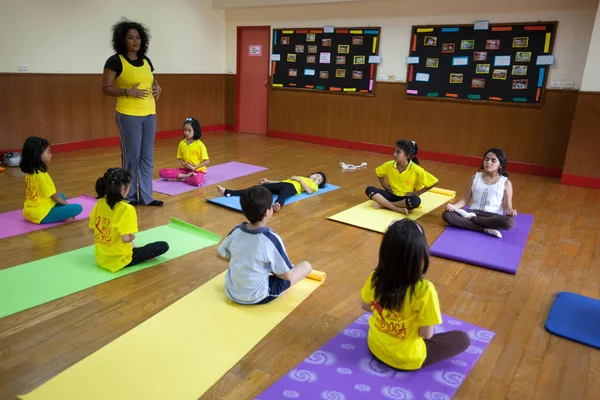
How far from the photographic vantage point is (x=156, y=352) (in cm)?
204

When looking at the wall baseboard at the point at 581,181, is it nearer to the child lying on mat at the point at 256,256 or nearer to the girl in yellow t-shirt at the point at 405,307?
the girl in yellow t-shirt at the point at 405,307

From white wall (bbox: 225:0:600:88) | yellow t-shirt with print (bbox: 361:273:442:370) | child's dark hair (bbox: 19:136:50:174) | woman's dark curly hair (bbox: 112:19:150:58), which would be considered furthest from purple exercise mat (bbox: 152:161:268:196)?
yellow t-shirt with print (bbox: 361:273:442:370)

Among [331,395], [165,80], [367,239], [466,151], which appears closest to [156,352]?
[331,395]

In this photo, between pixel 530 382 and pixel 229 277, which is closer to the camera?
pixel 530 382

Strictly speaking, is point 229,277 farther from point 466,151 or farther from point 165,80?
point 165,80

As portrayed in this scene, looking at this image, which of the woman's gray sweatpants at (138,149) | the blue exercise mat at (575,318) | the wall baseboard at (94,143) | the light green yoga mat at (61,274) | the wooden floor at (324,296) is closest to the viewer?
the wooden floor at (324,296)

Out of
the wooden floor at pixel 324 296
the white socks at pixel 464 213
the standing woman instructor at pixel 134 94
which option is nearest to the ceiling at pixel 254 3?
the wooden floor at pixel 324 296

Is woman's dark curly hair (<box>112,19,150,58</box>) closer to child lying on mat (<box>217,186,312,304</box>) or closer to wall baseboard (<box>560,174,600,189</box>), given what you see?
child lying on mat (<box>217,186,312,304</box>)

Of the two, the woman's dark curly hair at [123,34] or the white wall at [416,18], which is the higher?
the white wall at [416,18]

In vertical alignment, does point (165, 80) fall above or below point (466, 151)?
above

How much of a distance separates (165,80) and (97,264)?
204 inches

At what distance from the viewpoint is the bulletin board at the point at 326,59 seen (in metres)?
6.85

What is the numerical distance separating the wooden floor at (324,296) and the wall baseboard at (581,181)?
434 mm

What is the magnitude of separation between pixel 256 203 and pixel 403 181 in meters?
2.33
